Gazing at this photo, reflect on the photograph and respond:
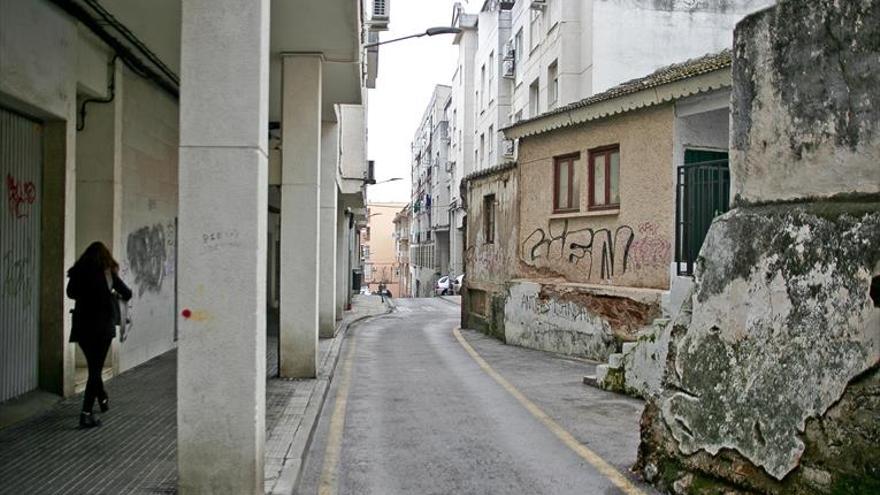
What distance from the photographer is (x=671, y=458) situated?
5.62 m

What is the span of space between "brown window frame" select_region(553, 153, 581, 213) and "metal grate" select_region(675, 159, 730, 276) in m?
3.73

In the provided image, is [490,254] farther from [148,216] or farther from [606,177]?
[148,216]

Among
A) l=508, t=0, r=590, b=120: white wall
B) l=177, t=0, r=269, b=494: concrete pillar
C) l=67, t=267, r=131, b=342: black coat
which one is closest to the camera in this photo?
l=177, t=0, r=269, b=494: concrete pillar

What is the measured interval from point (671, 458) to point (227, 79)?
415cm

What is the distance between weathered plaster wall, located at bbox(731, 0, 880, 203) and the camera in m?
4.51

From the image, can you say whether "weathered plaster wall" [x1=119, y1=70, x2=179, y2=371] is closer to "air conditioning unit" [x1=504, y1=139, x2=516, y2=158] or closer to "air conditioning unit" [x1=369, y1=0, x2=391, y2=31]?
"air conditioning unit" [x1=369, y1=0, x2=391, y2=31]

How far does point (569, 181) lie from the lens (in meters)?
15.5

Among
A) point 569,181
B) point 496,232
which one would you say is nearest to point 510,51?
point 496,232

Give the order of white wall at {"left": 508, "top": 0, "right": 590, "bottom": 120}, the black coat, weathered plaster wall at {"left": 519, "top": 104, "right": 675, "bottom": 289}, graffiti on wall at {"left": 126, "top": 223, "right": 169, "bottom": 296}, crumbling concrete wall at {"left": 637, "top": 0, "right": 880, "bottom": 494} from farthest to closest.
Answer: white wall at {"left": 508, "top": 0, "right": 590, "bottom": 120}
weathered plaster wall at {"left": 519, "top": 104, "right": 675, "bottom": 289}
graffiti on wall at {"left": 126, "top": 223, "right": 169, "bottom": 296}
the black coat
crumbling concrete wall at {"left": 637, "top": 0, "right": 880, "bottom": 494}

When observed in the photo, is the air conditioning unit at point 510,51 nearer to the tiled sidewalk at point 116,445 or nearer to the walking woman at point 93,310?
the tiled sidewalk at point 116,445

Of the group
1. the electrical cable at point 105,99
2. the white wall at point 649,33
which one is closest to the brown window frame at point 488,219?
the white wall at point 649,33

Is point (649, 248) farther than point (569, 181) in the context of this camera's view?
No

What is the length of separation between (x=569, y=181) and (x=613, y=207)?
1.76 m

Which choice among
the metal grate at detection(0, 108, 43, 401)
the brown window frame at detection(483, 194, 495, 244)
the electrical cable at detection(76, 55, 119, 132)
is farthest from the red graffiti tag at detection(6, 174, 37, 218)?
the brown window frame at detection(483, 194, 495, 244)
